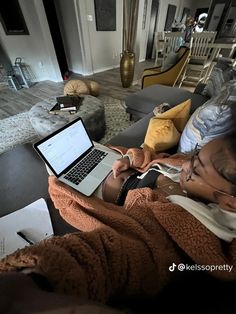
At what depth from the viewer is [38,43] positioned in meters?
3.26

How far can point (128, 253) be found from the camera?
381 mm

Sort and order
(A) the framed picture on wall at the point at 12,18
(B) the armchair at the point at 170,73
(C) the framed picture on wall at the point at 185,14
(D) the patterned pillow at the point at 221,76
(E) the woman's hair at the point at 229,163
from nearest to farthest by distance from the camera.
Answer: (E) the woman's hair at the point at 229,163 < (D) the patterned pillow at the point at 221,76 < (B) the armchair at the point at 170,73 < (A) the framed picture on wall at the point at 12,18 < (C) the framed picture on wall at the point at 185,14

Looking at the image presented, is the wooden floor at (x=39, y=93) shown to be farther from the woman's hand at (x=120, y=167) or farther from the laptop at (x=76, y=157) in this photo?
the woman's hand at (x=120, y=167)

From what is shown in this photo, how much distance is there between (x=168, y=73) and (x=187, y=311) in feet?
9.45

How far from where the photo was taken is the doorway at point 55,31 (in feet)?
11.1

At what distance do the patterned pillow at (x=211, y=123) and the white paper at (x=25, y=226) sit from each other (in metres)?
0.78

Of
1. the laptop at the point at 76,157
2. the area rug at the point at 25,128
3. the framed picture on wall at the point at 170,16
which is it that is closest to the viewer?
the laptop at the point at 76,157

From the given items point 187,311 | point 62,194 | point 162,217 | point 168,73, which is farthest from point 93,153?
point 168,73

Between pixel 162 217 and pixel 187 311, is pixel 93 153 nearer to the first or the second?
pixel 162 217

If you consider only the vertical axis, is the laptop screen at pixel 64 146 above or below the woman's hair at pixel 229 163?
below

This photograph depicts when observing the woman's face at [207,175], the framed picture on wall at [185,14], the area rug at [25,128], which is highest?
the framed picture on wall at [185,14]

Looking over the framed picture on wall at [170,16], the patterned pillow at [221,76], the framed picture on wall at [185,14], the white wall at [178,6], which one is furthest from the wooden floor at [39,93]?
the framed picture on wall at [185,14]

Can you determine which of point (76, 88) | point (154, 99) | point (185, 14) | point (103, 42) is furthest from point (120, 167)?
point (185, 14)

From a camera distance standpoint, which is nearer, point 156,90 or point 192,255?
point 192,255
